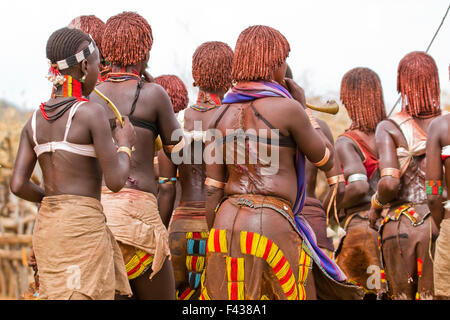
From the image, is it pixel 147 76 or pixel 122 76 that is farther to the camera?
pixel 147 76

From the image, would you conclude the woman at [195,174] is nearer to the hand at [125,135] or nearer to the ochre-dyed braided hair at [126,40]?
the ochre-dyed braided hair at [126,40]

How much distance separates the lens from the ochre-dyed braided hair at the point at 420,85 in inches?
225

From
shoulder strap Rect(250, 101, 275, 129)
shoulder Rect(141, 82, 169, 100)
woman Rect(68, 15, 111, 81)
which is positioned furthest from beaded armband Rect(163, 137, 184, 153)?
woman Rect(68, 15, 111, 81)

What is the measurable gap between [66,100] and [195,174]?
7.10 feet

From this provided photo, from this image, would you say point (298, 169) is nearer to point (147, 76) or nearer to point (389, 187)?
point (147, 76)

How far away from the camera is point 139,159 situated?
458cm

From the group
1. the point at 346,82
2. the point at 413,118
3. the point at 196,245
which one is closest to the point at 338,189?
the point at 413,118

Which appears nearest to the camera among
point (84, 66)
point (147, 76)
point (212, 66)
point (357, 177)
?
point (84, 66)

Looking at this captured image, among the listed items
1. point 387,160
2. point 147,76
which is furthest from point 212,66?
point 387,160

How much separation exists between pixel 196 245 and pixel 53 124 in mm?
2335

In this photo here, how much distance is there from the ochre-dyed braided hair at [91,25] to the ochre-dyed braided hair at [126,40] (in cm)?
58

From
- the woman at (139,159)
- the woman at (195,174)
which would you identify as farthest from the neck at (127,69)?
the woman at (195,174)
